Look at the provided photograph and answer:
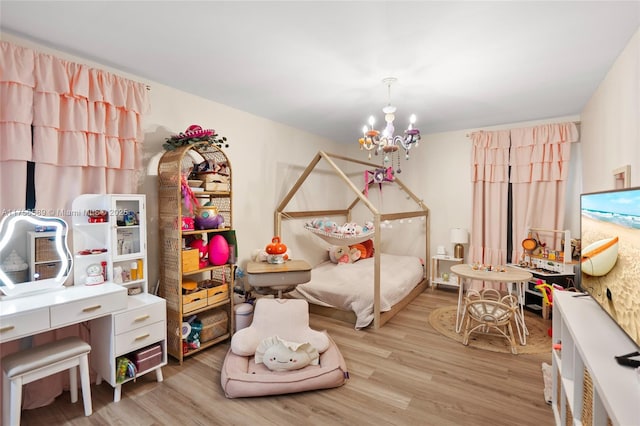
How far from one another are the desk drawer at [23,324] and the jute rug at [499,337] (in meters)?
3.29

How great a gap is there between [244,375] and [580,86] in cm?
388

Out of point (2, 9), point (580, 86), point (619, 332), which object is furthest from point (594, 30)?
point (2, 9)

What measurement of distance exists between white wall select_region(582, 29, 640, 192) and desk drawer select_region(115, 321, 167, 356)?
3.48 meters

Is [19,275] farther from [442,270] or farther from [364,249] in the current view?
[442,270]

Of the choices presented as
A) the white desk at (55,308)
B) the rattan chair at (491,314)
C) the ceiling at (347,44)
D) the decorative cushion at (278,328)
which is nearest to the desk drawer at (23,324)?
the white desk at (55,308)

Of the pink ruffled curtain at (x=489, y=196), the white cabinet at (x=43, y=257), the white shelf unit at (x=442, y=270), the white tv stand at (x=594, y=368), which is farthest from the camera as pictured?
the white shelf unit at (x=442, y=270)

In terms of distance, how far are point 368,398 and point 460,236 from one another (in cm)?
305

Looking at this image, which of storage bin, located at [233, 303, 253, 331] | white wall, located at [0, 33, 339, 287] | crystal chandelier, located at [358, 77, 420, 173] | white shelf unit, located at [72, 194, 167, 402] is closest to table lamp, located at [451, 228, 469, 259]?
crystal chandelier, located at [358, 77, 420, 173]

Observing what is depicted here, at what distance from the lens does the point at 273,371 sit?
2346 mm

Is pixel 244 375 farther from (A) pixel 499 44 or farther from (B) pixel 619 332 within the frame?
(A) pixel 499 44

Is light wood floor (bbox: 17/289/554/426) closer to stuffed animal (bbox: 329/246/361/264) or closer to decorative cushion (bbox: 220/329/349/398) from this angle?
decorative cushion (bbox: 220/329/349/398)

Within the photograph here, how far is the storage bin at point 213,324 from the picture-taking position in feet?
9.23

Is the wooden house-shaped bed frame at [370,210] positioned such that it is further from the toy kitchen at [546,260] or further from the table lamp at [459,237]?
the toy kitchen at [546,260]

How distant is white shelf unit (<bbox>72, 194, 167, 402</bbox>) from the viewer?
6.95 feet
